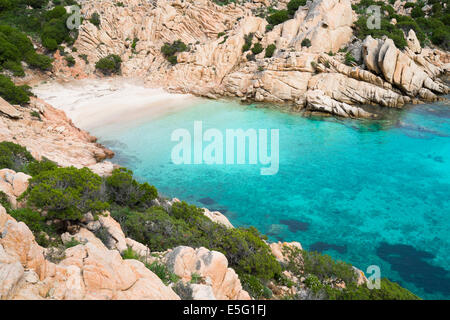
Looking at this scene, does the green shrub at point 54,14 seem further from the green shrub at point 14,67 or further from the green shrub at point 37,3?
the green shrub at point 14,67

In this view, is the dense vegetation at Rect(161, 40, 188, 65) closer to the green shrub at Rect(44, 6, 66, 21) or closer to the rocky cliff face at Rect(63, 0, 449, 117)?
the rocky cliff face at Rect(63, 0, 449, 117)

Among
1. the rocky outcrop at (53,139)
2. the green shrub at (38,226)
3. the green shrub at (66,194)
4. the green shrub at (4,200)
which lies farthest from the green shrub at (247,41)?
the green shrub at (38,226)

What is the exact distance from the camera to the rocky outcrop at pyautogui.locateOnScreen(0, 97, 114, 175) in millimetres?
19891

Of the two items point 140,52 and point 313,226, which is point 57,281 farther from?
point 140,52

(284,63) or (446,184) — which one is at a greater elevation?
(284,63)

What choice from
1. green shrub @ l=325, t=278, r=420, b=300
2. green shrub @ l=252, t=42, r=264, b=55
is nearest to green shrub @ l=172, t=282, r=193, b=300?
green shrub @ l=325, t=278, r=420, b=300

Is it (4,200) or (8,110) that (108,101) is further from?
(4,200)

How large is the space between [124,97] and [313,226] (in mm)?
28193

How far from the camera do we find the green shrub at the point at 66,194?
9.62 meters

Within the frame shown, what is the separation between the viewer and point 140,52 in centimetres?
4516

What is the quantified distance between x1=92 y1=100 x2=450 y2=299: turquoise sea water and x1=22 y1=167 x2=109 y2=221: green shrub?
29.4 ft

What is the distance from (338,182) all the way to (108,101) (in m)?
26.5

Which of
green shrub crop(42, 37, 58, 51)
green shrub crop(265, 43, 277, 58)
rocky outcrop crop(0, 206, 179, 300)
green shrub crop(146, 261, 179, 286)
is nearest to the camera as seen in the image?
rocky outcrop crop(0, 206, 179, 300)
